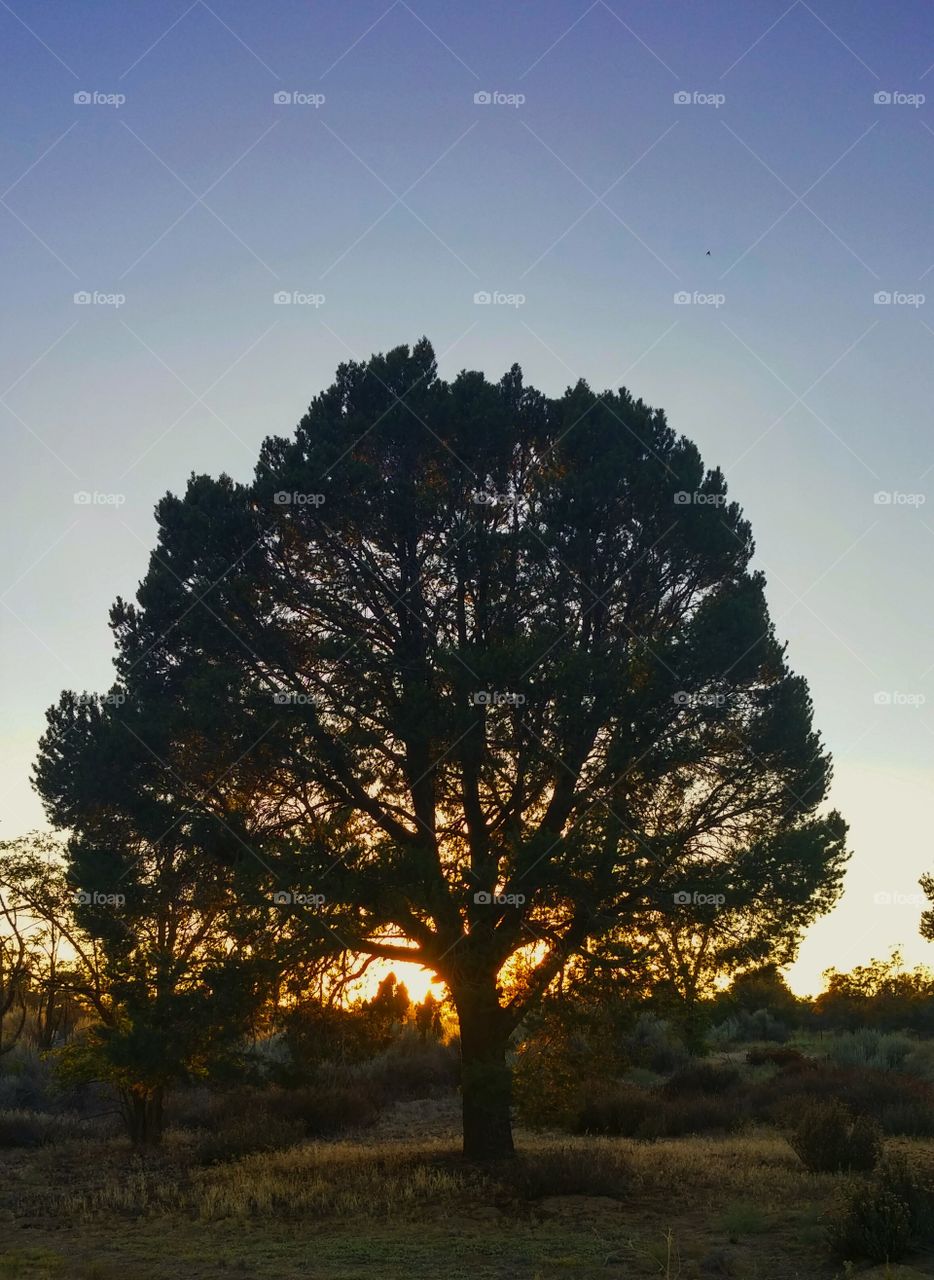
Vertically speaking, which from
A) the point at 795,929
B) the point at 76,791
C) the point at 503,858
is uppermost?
the point at 76,791

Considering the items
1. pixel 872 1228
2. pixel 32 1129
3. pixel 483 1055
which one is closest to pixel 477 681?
pixel 483 1055

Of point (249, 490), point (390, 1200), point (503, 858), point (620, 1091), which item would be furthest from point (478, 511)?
point (620, 1091)

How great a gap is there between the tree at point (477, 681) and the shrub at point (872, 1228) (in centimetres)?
537

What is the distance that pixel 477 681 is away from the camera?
1706cm

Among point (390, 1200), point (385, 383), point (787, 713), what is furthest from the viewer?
point (385, 383)

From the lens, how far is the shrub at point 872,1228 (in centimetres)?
1169

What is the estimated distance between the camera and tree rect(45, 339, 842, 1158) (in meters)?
17.0

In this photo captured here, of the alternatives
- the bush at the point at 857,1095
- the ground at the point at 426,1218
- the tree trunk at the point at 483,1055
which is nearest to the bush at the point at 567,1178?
the ground at the point at 426,1218

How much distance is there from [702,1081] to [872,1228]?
21545 millimetres

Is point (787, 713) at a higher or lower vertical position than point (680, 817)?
higher

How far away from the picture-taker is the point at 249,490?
763 inches

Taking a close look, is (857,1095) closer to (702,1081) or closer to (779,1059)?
(702,1081)

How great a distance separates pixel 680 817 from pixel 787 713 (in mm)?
2554

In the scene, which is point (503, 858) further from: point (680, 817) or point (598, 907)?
point (680, 817)
